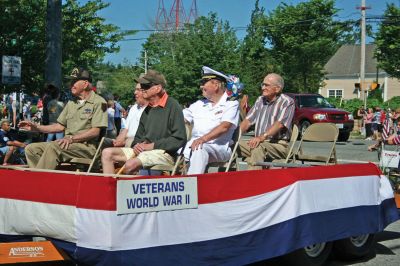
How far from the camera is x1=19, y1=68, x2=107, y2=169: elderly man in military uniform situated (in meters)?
6.55

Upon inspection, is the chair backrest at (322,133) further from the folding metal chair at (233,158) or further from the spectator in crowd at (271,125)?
the folding metal chair at (233,158)

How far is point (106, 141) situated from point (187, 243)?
8.30 ft

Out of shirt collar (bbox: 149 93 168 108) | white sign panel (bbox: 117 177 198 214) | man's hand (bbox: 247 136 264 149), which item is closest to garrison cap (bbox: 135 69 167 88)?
shirt collar (bbox: 149 93 168 108)

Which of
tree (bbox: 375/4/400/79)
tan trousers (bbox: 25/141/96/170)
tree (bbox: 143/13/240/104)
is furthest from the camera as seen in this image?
tree (bbox: 375/4/400/79)

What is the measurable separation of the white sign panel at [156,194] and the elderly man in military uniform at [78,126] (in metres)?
2.38

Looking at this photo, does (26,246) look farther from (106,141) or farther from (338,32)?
(338,32)

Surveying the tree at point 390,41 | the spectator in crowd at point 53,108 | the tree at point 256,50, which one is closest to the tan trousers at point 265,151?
the spectator in crowd at point 53,108

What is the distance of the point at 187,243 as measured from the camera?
4.61 meters

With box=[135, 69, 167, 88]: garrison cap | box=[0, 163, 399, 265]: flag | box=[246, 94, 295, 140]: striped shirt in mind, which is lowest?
box=[0, 163, 399, 265]: flag

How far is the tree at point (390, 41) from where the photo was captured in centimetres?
4259

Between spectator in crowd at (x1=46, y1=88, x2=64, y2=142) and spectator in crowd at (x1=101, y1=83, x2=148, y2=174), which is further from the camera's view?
spectator in crowd at (x1=46, y1=88, x2=64, y2=142)

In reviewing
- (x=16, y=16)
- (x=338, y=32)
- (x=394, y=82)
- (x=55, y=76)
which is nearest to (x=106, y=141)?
(x=55, y=76)

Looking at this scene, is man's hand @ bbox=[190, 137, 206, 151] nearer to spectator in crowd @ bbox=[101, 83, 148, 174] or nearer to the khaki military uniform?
spectator in crowd @ bbox=[101, 83, 148, 174]

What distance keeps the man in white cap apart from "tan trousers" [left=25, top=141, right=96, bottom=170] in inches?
45.5
